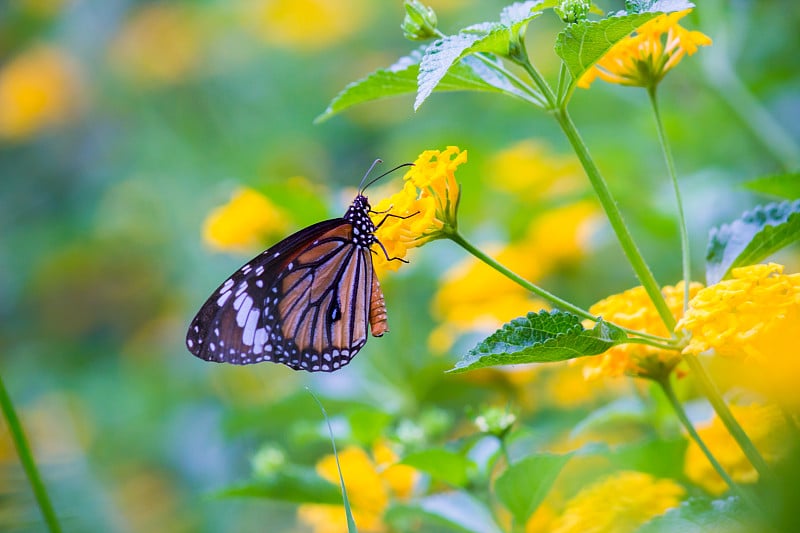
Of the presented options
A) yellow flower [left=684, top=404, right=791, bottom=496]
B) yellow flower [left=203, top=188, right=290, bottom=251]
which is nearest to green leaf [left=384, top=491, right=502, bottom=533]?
yellow flower [left=684, top=404, right=791, bottom=496]

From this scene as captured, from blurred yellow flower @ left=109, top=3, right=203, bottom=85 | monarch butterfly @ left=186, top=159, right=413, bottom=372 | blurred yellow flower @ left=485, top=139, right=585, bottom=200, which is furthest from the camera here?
blurred yellow flower @ left=109, top=3, right=203, bottom=85

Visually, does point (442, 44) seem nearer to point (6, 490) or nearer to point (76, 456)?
point (6, 490)

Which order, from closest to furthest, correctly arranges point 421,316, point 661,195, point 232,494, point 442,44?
point 442,44
point 232,494
point 661,195
point 421,316

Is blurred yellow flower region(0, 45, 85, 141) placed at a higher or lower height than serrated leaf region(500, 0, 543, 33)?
higher

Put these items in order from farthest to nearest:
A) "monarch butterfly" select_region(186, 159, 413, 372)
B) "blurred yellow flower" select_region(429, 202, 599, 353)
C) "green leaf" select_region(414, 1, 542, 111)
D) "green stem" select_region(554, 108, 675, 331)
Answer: "blurred yellow flower" select_region(429, 202, 599, 353), "monarch butterfly" select_region(186, 159, 413, 372), "green stem" select_region(554, 108, 675, 331), "green leaf" select_region(414, 1, 542, 111)

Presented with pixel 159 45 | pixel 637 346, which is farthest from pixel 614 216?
pixel 159 45

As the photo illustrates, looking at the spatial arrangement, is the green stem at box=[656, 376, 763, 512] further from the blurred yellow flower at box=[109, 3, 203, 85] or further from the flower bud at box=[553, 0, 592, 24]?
the blurred yellow flower at box=[109, 3, 203, 85]

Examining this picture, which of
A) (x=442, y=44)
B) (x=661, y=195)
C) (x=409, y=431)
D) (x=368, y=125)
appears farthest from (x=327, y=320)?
(x=368, y=125)
